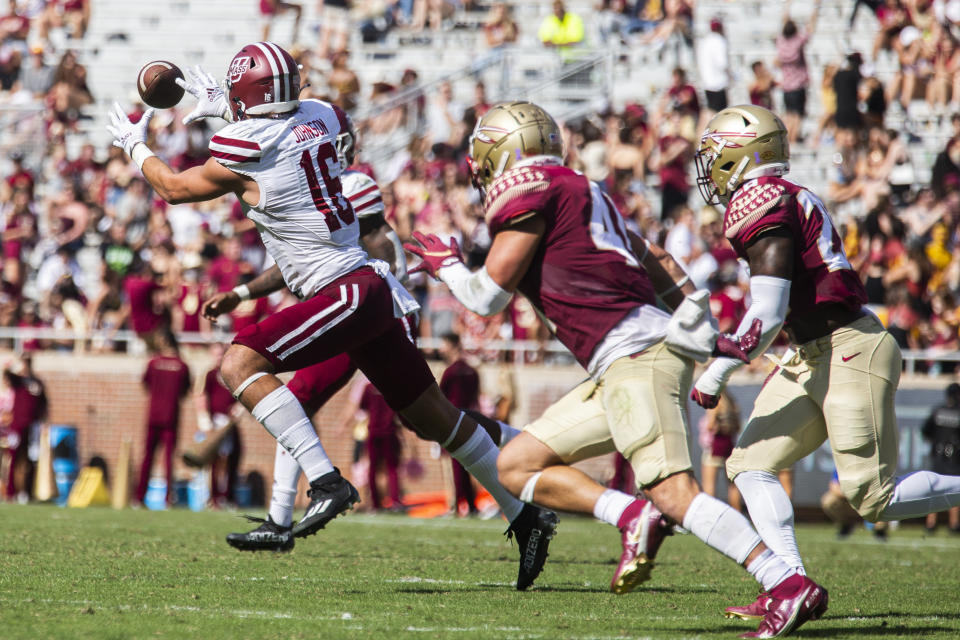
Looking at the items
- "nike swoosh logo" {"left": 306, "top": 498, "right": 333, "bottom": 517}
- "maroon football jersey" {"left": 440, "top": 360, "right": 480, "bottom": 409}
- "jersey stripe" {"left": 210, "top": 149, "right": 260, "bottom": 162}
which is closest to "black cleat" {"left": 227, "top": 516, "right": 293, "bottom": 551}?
"nike swoosh logo" {"left": 306, "top": 498, "right": 333, "bottom": 517}

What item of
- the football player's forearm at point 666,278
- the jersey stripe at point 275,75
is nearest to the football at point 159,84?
the jersey stripe at point 275,75

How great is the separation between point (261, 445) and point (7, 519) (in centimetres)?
545

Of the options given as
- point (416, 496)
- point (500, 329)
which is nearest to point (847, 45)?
point (500, 329)

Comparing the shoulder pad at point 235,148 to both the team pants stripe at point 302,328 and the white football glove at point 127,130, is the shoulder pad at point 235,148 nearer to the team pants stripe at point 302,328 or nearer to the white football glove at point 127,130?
the white football glove at point 127,130

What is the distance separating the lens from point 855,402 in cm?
538

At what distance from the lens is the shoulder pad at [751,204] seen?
5.18 metres

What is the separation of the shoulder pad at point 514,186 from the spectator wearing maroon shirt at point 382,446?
29.2 ft

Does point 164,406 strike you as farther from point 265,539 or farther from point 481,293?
point 481,293

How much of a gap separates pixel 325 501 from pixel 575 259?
1.61 metres

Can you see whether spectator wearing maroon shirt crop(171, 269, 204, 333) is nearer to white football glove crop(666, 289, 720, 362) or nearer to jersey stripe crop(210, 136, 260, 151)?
jersey stripe crop(210, 136, 260, 151)

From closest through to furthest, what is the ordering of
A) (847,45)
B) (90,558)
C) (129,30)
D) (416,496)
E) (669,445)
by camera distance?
(669,445)
(90,558)
(416,496)
(847,45)
(129,30)

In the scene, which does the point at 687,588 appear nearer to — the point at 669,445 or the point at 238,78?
the point at 669,445

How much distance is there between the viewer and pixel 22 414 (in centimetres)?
1461

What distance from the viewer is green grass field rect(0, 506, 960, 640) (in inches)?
185
